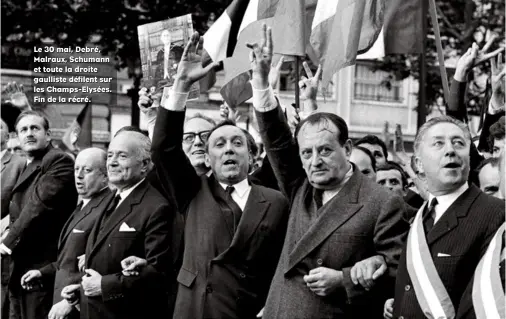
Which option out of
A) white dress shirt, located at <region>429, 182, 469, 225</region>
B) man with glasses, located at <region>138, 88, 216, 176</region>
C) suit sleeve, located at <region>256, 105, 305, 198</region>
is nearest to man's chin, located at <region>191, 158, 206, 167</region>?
man with glasses, located at <region>138, 88, 216, 176</region>

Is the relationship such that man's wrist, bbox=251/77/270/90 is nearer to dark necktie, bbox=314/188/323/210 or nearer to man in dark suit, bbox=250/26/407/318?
man in dark suit, bbox=250/26/407/318

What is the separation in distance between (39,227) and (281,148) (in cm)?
318

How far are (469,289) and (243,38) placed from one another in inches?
141

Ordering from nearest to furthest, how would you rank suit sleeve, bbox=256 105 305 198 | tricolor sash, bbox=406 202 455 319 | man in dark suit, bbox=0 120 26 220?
tricolor sash, bbox=406 202 455 319, suit sleeve, bbox=256 105 305 198, man in dark suit, bbox=0 120 26 220

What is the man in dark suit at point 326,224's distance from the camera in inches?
213

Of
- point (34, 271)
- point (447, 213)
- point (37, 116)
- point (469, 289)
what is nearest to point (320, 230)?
point (447, 213)

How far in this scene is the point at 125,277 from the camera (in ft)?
22.2

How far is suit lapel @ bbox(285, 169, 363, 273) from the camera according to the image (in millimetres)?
5520

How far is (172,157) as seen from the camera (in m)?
6.16

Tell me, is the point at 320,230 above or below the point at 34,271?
above

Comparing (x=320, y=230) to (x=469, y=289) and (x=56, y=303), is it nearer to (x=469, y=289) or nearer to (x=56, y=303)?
(x=469, y=289)

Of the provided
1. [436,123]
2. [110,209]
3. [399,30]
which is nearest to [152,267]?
[110,209]

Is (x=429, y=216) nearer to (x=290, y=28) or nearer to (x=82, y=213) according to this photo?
(x=290, y=28)

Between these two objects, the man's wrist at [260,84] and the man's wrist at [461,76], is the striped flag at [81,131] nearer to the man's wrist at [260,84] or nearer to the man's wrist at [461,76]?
the man's wrist at [461,76]
